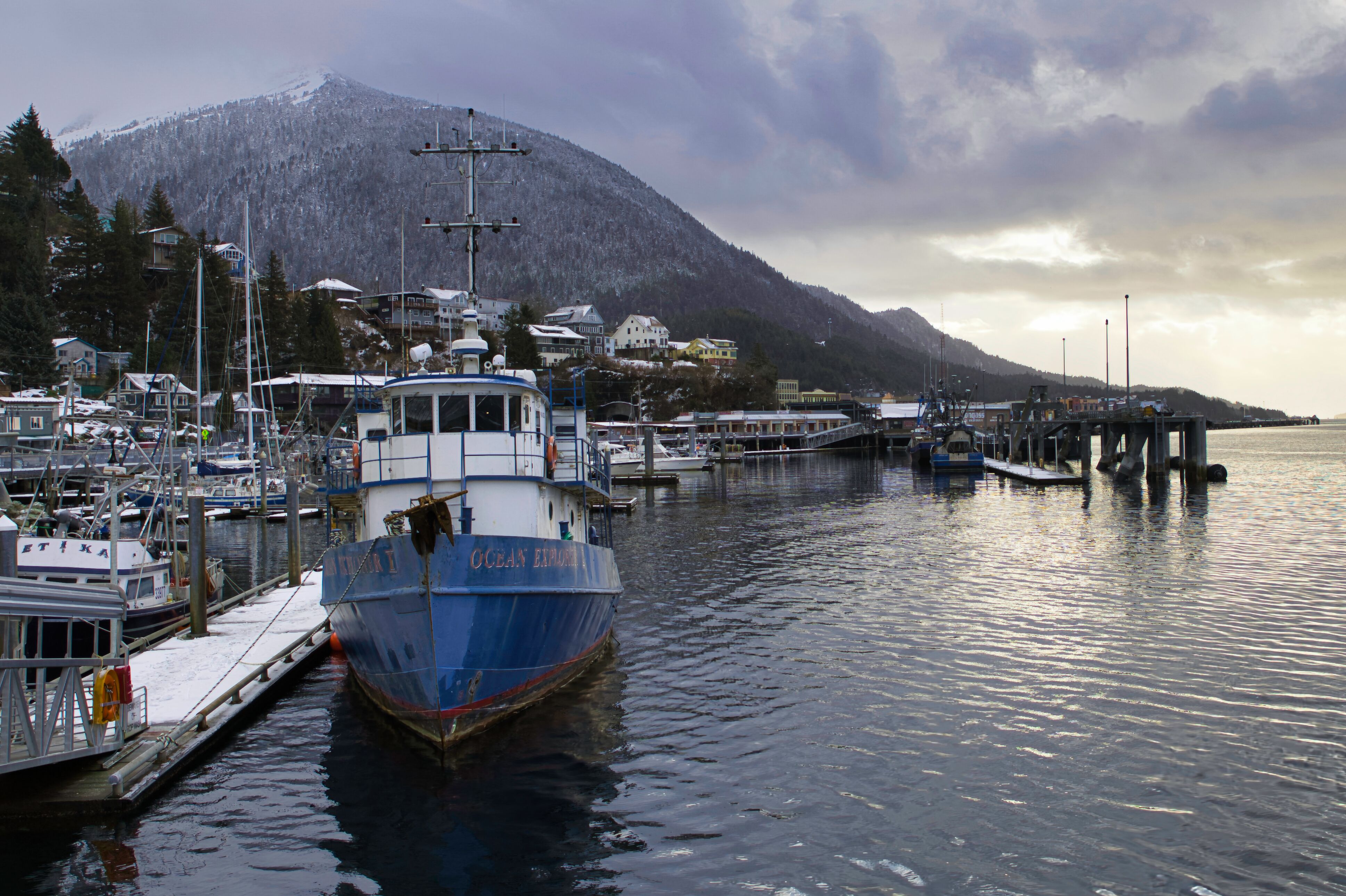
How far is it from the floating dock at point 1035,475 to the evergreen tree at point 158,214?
372 ft

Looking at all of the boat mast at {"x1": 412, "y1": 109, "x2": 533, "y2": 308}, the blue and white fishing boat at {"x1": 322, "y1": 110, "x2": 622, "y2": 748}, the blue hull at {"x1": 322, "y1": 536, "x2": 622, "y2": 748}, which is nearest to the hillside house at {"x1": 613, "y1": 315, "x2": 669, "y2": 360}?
the boat mast at {"x1": 412, "y1": 109, "x2": 533, "y2": 308}

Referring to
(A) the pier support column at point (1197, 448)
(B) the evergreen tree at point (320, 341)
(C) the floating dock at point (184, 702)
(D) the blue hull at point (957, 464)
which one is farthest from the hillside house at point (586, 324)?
(C) the floating dock at point (184, 702)

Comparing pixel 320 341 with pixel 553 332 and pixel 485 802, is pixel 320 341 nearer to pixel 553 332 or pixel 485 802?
pixel 553 332

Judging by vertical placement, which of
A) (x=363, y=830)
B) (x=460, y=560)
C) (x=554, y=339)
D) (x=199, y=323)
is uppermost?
(x=554, y=339)

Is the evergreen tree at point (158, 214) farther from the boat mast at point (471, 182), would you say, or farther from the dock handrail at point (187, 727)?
the dock handrail at point (187, 727)

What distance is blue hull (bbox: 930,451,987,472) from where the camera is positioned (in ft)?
287

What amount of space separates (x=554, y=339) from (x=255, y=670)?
150m

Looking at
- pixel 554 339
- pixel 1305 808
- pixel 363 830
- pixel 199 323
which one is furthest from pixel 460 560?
pixel 554 339

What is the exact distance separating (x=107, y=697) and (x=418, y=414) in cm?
726

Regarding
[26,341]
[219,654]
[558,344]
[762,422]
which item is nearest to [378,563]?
[219,654]

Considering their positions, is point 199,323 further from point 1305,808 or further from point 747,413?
point 747,413

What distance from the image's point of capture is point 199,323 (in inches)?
1970

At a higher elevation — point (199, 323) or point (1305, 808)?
point (199, 323)

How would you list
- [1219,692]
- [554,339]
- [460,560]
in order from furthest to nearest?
[554,339] → [1219,692] → [460,560]
